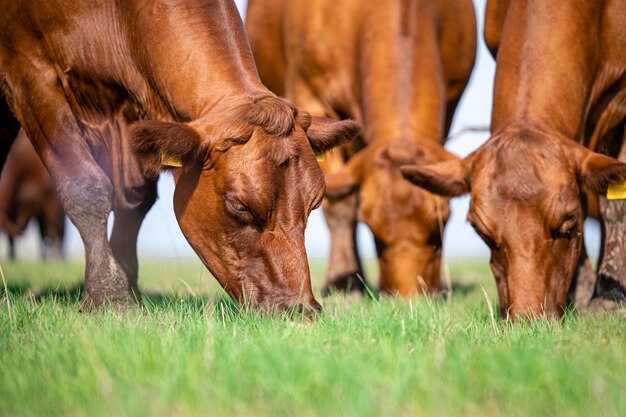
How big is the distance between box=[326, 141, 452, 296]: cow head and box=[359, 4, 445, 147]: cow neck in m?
0.26

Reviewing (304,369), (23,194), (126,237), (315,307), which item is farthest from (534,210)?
(23,194)

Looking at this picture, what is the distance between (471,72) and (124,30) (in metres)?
4.68

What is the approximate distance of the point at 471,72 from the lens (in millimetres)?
9266

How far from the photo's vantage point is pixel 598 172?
5445 millimetres

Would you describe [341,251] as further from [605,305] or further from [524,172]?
[524,172]

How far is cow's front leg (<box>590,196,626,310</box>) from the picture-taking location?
6.14 m

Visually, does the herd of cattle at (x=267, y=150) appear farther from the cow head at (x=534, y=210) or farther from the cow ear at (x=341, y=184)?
the cow ear at (x=341, y=184)

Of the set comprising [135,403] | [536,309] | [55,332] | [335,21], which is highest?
[335,21]

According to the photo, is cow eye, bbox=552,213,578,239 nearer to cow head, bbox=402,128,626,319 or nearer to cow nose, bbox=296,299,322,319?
cow head, bbox=402,128,626,319

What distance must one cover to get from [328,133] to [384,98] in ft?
8.89

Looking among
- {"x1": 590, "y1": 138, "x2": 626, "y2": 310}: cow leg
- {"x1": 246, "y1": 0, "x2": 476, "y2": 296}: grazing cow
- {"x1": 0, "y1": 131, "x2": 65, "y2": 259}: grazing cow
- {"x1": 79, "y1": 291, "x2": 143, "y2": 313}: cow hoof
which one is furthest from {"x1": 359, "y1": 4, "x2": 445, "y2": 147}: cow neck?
{"x1": 0, "y1": 131, "x2": 65, "y2": 259}: grazing cow

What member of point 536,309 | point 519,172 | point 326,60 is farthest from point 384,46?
point 536,309

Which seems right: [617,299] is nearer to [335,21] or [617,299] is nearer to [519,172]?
[519,172]

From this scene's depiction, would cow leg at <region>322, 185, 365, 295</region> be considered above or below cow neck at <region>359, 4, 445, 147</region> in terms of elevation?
below
